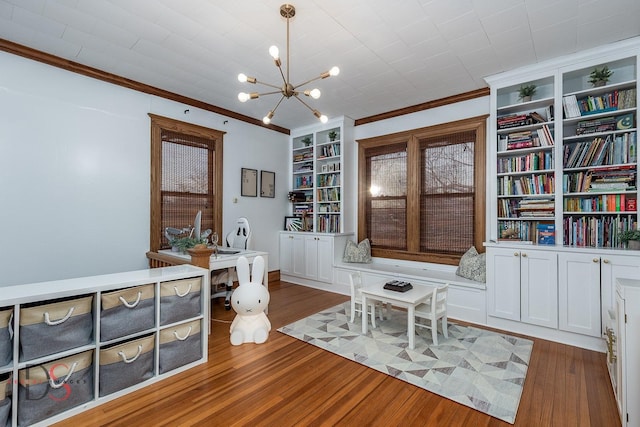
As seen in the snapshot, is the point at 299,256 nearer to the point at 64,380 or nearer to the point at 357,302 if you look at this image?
the point at 357,302

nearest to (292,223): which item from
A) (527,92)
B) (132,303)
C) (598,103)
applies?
(132,303)

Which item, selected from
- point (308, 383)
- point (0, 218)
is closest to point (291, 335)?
point (308, 383)

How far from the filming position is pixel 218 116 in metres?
4.63

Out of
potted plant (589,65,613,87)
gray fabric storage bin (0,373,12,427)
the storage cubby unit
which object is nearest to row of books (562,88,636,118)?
potted plant (589,65,613,87)

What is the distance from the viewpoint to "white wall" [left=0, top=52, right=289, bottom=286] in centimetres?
289

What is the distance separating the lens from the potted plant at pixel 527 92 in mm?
3440

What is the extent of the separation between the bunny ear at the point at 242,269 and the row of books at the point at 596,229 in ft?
11.0

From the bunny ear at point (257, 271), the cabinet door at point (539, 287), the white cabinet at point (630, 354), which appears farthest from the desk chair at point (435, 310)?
the bunny ear at point (257, 271)

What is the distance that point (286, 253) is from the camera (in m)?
5.52

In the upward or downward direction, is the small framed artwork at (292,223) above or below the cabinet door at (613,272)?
above

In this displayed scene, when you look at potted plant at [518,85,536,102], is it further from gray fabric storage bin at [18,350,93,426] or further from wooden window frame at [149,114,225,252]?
gray fabric storage bin at [18,350,93,426]

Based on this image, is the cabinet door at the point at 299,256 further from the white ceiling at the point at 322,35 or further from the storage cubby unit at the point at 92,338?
the storage cubby unit at the point at 92,338

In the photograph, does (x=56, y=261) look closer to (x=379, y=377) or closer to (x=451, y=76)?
(x=379, y=377)

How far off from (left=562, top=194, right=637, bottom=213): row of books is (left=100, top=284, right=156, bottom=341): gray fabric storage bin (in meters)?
4.07
